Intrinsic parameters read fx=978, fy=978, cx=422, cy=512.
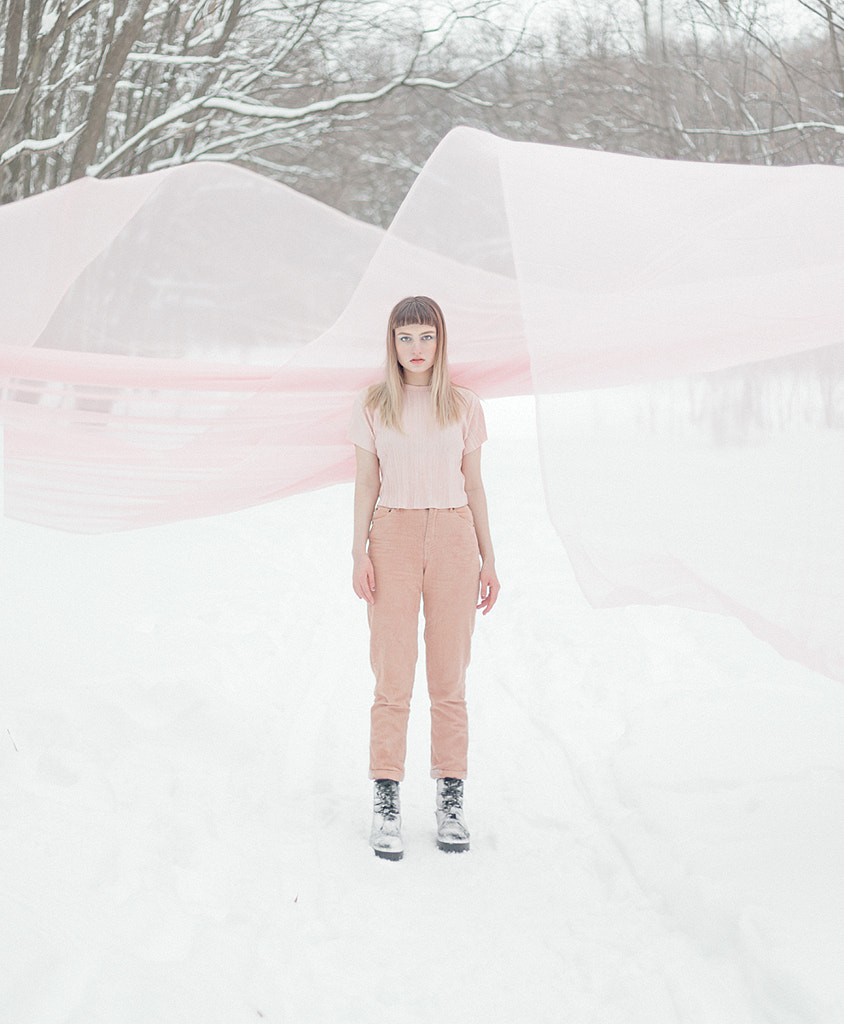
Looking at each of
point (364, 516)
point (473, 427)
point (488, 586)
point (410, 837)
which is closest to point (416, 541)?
point (364, 516)

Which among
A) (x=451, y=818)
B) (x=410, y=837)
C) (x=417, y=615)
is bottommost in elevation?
(x=410, y=837)

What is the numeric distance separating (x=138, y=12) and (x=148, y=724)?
623 centimetres

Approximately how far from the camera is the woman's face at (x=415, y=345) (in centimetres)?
307

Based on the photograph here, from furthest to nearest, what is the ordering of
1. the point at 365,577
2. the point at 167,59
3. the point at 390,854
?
1. the point at 167,59
2. the point at 365,577
3. the point at 390,854

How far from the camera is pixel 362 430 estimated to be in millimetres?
3154

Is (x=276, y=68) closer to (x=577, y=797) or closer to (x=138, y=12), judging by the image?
(x=138, y=12)

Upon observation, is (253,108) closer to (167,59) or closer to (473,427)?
(167,59)

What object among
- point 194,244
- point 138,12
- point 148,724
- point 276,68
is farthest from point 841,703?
point 276,68

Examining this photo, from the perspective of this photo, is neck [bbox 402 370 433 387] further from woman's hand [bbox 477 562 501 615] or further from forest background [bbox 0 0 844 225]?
forest background [bbox 0 0 844 225]

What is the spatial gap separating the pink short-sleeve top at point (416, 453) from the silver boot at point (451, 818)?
91 cm

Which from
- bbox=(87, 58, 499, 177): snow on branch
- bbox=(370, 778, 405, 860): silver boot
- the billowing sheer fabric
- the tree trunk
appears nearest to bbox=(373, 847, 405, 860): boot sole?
bbox=(370, 778, 405, 860): silver boot

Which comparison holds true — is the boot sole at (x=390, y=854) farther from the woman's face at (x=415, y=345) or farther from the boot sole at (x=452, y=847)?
the woman's face at (x=415, y=345)

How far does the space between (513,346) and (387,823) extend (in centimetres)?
160

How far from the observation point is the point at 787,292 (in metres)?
2.83
